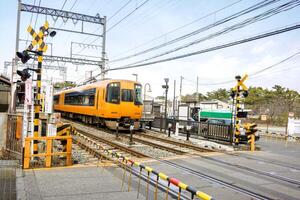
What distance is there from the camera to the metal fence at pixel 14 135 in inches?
360

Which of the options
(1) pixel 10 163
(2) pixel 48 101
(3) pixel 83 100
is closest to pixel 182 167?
(1) pixel 10 163

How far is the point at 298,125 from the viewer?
22.8m

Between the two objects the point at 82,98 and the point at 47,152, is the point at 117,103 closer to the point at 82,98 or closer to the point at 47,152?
the point at 82,98

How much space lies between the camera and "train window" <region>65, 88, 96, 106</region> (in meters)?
21.5

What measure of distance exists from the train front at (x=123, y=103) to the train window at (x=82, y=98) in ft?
8.06

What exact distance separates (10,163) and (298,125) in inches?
816

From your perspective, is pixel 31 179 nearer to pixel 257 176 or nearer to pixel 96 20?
pixel 257 176

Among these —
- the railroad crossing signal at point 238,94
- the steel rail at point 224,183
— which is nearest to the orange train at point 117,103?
the railroad crossing signal at point 238,94

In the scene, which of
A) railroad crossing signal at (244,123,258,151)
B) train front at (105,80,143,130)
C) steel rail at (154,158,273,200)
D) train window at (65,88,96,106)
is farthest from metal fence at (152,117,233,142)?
steel rail at (154,158,273,200)

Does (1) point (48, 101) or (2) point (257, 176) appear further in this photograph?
(1) point (48, 101)

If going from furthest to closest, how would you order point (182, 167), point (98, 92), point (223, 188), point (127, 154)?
1. point (98, 92)
2. point (127, 154)
3. point (182, 167)
4. point (223, 188)

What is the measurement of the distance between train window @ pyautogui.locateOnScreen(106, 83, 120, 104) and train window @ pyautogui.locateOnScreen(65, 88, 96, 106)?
233 centimetres

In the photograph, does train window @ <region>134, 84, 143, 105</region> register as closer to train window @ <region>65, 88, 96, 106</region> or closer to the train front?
the train front

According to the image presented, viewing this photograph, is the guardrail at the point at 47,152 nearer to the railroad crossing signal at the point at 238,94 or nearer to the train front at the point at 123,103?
the railroad crossing signal at the point at 238,94
